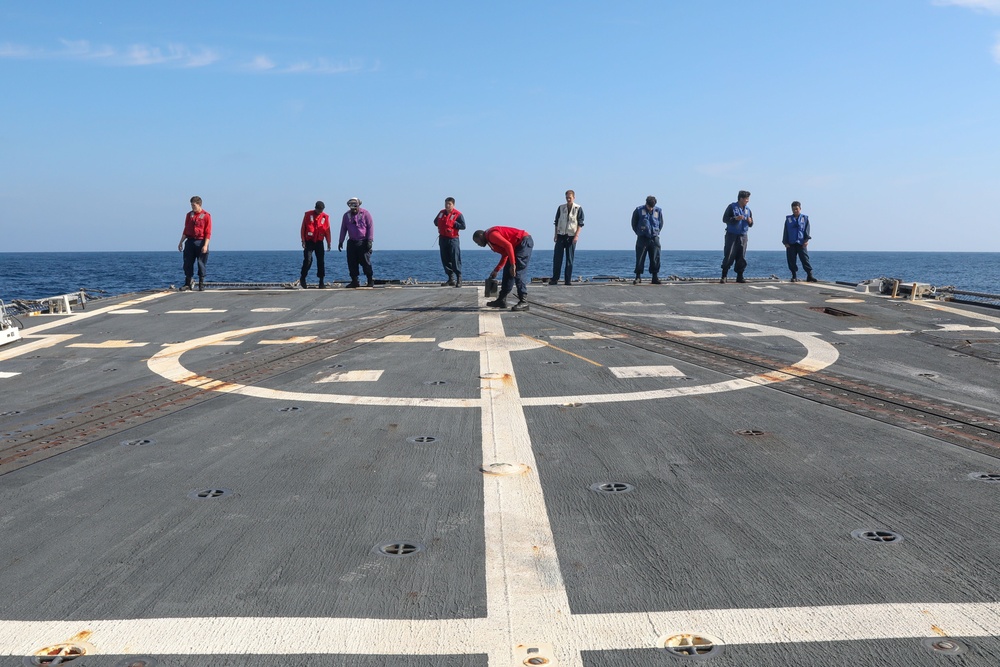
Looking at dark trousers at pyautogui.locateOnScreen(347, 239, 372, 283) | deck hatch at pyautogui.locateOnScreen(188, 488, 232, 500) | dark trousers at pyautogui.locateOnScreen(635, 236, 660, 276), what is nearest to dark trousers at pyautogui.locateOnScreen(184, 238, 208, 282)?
dark trousers at pyautogui.locateOnScreen(347, 239, 372, 283)

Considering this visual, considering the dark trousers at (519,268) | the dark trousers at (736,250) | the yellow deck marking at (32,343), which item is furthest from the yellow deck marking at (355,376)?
the dark trousers at (736,250)

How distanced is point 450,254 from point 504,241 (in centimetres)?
637

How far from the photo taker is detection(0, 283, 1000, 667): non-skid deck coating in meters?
3.36

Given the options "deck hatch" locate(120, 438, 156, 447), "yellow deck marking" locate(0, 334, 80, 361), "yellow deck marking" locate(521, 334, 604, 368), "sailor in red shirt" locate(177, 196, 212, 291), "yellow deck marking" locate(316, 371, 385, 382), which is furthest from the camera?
"sailor in red shirt" locate(177, 196, 212, 291)

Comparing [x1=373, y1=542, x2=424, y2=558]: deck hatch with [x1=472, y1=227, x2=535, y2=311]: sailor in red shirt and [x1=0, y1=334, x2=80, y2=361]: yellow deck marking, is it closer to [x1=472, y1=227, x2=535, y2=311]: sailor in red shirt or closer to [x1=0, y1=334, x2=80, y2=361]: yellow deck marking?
[x1=0, y1=334, x2=80, y2=361]: yellow deck marking

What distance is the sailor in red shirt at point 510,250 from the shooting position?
14211mm

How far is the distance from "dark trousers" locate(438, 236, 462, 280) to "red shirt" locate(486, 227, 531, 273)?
5.89 meters

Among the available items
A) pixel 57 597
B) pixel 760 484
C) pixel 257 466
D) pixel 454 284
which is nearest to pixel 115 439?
pixel 257 466

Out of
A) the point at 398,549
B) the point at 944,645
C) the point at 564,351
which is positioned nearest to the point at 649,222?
the point at 564,351

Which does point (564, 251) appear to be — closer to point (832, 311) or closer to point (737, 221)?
point (737, 221)

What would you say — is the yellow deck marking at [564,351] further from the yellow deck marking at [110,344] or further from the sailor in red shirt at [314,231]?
the sailor in red shirt at [314,231]

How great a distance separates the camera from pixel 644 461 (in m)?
5.73

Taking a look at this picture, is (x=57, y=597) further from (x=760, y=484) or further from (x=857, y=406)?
(x=857, y=406)

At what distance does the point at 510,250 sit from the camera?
14305 mm
